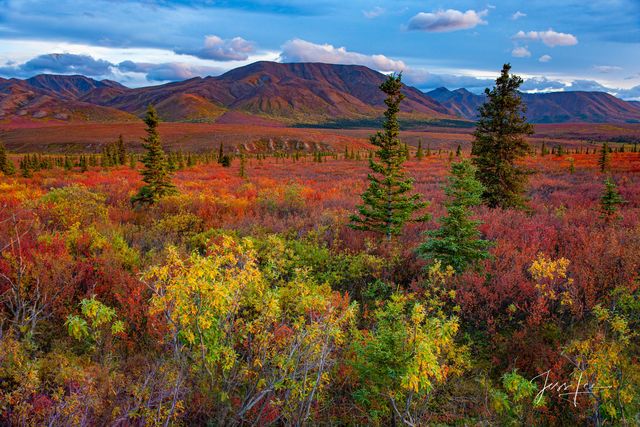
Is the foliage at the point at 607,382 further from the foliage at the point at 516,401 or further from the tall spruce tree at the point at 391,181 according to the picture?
the tall spruce tree at the point at 391,181

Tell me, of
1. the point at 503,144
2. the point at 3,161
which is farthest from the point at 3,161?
the point at 503,144

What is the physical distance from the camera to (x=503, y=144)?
1548cm

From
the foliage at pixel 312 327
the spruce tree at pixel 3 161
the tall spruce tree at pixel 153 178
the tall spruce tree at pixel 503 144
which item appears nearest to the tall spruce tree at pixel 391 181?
the foliage at pixel 312 327

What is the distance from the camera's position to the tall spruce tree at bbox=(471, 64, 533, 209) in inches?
605

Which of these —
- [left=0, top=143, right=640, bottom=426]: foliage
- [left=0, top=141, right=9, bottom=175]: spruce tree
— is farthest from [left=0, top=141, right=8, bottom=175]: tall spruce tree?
[left=0, top=143, right=640, bottom=426]: foliage

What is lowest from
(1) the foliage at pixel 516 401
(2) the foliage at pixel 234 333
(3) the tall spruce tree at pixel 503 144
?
(1) the foliage at pixel 516 401

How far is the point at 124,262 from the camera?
8.80 m

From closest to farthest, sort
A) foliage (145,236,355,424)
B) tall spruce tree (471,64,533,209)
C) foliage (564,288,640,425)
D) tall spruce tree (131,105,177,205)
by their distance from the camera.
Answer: foliage (145,236,355,424), foliage (564,288,640,425), tall spruce tree (471,64,533,209), tall spruce tree (131,105,177,205)

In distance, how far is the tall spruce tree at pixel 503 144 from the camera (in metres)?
15.4

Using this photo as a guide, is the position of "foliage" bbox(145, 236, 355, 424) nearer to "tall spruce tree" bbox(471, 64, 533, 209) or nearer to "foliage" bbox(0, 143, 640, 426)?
"foliage" bbox(0, 143, 640, 426)

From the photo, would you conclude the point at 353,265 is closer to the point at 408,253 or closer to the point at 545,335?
the point at 408,253

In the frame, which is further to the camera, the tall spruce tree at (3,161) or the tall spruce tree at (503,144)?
the tall spruce tree at (3,161)

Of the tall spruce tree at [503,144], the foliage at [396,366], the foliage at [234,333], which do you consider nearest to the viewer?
the foliage at [234,333]

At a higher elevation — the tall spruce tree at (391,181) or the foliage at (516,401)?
the tall spruce tree at (391,181)
